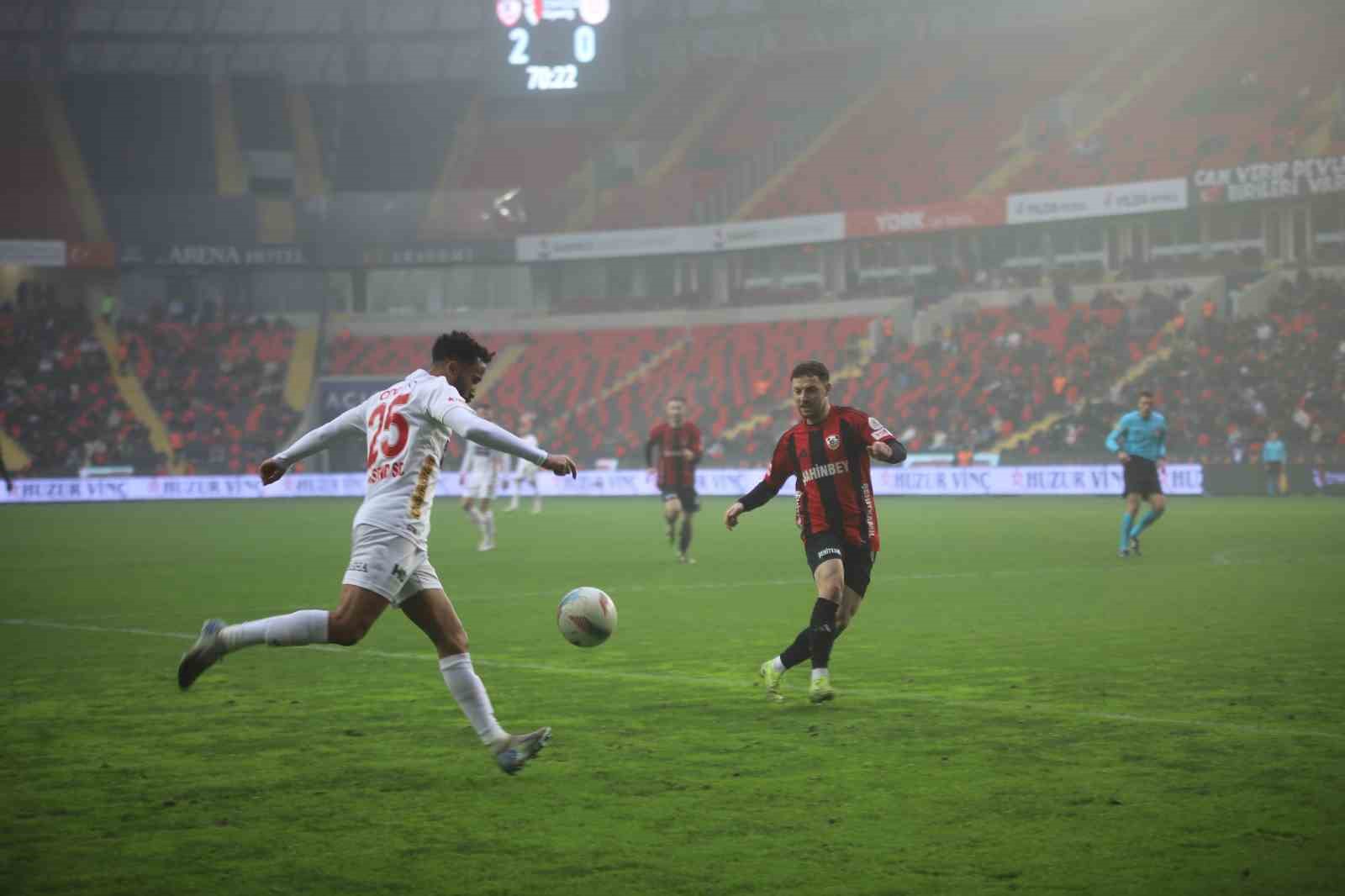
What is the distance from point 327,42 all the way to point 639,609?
64036 millimetres

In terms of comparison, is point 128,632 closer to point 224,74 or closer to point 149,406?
point 149,406

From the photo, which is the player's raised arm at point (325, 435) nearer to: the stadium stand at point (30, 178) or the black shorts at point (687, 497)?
the black shorts at point (687, 497)

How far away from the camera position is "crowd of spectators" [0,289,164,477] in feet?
182

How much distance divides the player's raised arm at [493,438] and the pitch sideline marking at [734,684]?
3576 mm

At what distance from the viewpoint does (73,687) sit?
11430mm

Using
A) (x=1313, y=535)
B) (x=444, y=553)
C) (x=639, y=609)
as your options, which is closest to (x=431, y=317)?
(x=444, y=553)

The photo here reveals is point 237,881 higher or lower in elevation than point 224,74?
lower

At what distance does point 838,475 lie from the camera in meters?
10.7

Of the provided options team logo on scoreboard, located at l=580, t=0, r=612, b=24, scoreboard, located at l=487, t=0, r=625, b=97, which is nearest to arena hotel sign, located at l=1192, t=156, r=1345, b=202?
scoreboard, located at l=487, t=0, r=625, b=97

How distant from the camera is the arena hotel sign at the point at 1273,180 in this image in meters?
47.8

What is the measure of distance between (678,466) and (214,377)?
42.2m

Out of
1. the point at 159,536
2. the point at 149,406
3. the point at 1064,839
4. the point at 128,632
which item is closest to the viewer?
the point at 1064,839

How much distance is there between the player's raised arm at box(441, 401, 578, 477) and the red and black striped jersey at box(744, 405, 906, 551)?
10.3 feet

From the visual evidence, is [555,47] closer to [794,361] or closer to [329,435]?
[794,361]
